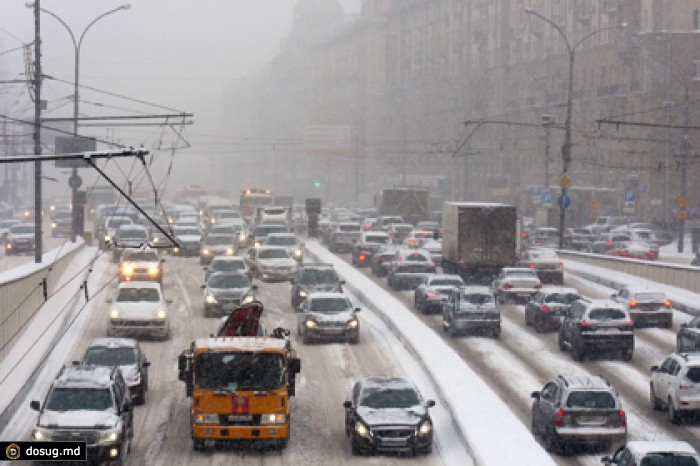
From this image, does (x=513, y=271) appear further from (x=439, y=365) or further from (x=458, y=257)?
(x=439, y=365)

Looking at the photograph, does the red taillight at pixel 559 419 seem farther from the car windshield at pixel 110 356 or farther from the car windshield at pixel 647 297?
the car windshield at pixel 647 297

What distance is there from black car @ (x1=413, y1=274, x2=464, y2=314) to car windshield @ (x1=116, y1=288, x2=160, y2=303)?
34.8 feet

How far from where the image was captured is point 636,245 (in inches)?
2712

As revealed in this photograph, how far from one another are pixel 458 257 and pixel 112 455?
104 feet

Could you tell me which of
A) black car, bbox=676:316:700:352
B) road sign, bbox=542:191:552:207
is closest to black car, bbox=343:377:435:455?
black car, bbox=676:316:700:352

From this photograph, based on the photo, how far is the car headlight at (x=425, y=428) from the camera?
2586cm

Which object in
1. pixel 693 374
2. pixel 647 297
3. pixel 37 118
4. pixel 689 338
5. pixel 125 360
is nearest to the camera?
pixel 693 374

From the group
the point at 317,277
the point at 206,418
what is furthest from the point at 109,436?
the point at 317,277

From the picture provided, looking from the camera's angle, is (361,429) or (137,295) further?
(137,295)

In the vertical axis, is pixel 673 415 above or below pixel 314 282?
below

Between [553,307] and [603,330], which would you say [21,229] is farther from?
[603,330]

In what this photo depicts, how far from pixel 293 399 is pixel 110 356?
174 inches

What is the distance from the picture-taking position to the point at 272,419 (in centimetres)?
2584

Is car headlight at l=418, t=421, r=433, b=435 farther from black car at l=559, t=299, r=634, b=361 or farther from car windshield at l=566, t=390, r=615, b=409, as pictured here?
black car at l=559, t=299, r=634, b=361
